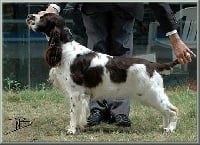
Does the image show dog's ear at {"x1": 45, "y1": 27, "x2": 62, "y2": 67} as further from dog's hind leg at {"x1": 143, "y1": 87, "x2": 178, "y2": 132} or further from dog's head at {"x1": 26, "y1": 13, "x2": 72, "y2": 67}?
dog's hind leg at {"x1": 143, "y1": 87, "x2": 178, "y2": 132}

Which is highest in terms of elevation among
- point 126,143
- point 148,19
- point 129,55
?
point 148,19

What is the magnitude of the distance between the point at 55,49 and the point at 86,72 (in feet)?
1.24

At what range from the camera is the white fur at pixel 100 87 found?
5.17 meters

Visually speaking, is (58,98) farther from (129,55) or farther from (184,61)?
(184,61)

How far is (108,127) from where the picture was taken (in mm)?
5586

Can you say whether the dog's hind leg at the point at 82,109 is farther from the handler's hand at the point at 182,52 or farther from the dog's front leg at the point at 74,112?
the handler's hand at the point at 182,52

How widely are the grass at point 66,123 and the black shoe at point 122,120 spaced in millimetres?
61

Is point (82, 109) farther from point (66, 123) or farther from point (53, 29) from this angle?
point (53, 29)

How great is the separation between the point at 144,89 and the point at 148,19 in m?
3.44

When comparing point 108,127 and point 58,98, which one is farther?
point 58,98

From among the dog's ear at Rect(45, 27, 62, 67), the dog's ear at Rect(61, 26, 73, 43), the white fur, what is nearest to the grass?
the white fur

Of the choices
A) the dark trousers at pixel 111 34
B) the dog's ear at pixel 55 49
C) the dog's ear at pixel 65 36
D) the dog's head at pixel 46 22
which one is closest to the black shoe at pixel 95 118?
the dark trousers at pixel 111 34

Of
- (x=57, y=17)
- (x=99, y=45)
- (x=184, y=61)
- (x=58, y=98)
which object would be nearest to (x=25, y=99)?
(x=58, y=98)

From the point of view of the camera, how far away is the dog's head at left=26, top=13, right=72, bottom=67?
517 cm
